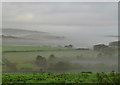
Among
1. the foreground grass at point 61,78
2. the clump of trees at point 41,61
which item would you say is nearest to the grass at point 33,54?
the clump of trees at point 41,61

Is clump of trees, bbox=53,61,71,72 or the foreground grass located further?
clump of trees, bbox=53,61,71,72

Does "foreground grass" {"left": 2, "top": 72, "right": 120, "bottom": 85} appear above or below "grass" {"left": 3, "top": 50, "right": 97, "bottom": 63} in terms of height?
below

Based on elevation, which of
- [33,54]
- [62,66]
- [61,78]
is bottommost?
[61,78]

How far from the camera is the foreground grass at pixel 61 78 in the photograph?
2.82 meters

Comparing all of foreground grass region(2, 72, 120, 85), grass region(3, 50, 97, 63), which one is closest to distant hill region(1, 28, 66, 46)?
grass region(3, 50, 97, 63)

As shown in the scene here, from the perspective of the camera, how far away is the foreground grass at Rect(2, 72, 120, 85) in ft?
9.24

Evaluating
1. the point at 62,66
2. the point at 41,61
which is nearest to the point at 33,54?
the point at 41,61

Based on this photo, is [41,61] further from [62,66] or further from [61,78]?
[61,78]

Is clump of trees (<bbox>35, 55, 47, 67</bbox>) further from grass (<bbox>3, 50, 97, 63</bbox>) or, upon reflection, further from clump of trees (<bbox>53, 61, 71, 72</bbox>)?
clump of trees (<bbox>53, 61, 71, 72</bbox>)

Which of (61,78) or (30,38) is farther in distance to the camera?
(30,38)

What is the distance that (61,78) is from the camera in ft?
9.49

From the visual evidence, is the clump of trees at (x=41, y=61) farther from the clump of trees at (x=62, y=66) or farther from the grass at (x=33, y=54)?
the clump of trees at (x=62, y=66)

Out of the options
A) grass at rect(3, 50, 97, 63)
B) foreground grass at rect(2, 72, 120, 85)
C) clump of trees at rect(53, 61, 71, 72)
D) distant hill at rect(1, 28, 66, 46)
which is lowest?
foreground grass at rect(2, 72, 120, 85)

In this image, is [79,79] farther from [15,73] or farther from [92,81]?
[15,73]
